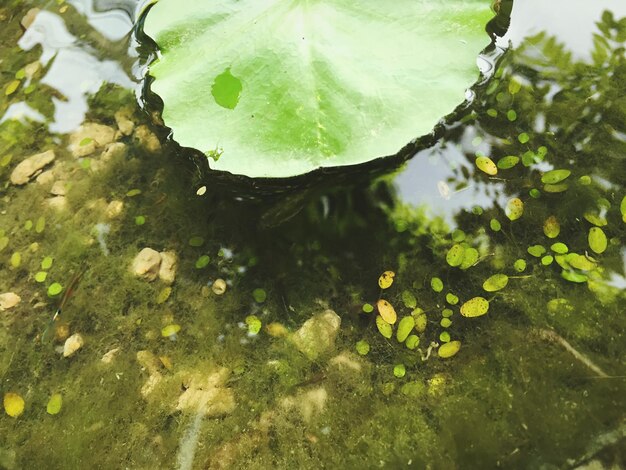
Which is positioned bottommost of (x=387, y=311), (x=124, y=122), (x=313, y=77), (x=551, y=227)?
(x=387, y=311)

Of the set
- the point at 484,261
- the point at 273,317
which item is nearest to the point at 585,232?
the point at 484,261

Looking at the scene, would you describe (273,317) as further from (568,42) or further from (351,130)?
(568,42)

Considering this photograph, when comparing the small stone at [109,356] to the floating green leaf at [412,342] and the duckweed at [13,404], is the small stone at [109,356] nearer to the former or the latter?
the duckweed at [13,404]

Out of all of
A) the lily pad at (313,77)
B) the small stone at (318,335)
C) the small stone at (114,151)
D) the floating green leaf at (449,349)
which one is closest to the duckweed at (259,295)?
the small stone at (318,335)

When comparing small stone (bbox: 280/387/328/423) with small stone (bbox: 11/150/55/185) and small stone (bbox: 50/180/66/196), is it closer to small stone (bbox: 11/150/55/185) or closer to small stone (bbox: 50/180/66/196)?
small stone (bbox: 50/180/66/196)

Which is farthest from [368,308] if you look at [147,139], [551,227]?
[147,139]

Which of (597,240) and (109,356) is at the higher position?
(597,240)

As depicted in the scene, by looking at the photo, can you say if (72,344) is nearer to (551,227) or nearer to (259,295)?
(259,295)
